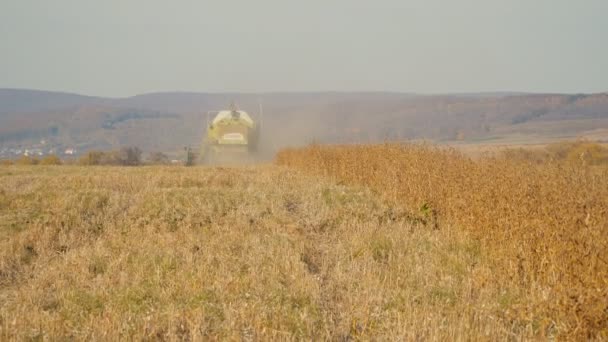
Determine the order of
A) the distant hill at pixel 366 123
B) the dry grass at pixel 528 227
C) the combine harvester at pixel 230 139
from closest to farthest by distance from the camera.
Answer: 1. the dry grass at pixel 528 227
2. the combine harvester at pixel 230 139
3. the distant hill at pixel 366 123

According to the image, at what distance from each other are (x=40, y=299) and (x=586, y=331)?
15.9 feet

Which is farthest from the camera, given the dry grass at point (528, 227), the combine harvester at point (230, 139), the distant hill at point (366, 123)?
the distant hill at point (366, 123)

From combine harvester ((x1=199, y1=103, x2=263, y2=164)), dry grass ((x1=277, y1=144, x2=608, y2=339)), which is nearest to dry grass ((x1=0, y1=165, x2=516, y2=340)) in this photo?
dry grass ((x1=277, y1=144, x2=608, y2=339))

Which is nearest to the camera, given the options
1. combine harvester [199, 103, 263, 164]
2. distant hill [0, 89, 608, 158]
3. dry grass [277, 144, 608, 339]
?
dry grass [277, 144, 608, 339]

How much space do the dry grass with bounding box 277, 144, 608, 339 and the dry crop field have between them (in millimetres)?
24

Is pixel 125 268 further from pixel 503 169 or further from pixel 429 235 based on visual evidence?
pixel 503 169

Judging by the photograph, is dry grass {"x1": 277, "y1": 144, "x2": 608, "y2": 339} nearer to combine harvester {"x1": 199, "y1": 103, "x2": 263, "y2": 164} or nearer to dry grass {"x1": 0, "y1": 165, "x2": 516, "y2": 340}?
dry grass {"x1": 0, "y1": 165, "x2": 516, "y2": 340}

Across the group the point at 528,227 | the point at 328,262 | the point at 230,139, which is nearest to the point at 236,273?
the point at 328,262

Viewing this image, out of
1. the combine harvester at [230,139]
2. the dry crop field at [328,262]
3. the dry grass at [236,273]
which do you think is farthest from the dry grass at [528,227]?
the combine harvester at [230,139]

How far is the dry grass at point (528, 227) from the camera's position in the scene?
4336 mm

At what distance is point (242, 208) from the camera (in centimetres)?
1009

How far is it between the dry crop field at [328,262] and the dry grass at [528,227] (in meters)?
0.02

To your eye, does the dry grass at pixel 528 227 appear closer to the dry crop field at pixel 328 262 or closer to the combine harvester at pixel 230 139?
the dry crop field at pixel 328 262

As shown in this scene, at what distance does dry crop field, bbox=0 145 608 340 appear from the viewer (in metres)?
4.39
